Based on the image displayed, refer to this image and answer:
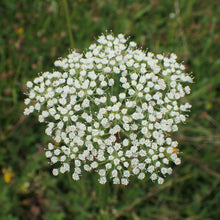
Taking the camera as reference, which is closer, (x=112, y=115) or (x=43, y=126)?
(x=112, y=115)

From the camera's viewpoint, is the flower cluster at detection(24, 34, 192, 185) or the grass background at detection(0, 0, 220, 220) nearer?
the flower cluster at detection(24, 34, 192, 185)

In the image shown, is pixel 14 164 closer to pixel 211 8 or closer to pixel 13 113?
pixel 13 113

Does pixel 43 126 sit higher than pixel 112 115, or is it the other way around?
pixel 43 126

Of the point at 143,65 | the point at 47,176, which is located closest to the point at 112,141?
the point at 143,65

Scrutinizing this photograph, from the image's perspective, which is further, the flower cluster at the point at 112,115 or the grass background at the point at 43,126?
the grass background at the point at 43,126
